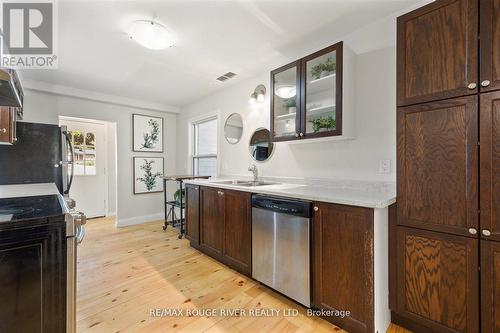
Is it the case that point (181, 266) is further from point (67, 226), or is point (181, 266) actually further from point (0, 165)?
point (0, 165)

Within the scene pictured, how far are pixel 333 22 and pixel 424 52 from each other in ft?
2.77

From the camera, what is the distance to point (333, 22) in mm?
1999

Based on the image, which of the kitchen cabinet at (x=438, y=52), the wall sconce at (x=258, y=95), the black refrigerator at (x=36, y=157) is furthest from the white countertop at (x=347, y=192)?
the black refrigerator at (x=36, y=157)

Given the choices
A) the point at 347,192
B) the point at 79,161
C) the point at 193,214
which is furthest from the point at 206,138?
the point at 347,192

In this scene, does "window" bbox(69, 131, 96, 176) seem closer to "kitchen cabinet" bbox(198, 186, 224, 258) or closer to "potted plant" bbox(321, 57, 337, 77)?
"kitchen cabinet" bbox(198, 186, 224, 258)

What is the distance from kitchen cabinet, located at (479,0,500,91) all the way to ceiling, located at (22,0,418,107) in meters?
0.64

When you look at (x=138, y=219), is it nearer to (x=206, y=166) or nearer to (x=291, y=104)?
(x=206, y=166)

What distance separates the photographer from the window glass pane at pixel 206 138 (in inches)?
161

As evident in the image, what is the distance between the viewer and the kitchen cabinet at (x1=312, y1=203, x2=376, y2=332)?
1467mm

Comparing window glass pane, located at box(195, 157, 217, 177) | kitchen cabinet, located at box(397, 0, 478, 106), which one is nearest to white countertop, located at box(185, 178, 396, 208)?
kitchen cabinet, located at box(397, 0, 478, 106)

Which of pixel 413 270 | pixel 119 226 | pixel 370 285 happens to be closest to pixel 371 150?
pixel 413 270

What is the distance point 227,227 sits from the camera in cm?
250

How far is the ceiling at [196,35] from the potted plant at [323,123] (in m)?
0.82

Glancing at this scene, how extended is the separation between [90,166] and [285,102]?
4.34m
